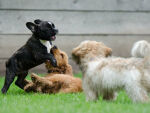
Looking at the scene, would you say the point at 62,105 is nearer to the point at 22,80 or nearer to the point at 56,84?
the point at 56,84

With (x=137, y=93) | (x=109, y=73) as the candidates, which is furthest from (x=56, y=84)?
(x=137, y=93)

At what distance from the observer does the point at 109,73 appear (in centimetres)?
582

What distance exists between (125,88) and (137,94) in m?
0.19

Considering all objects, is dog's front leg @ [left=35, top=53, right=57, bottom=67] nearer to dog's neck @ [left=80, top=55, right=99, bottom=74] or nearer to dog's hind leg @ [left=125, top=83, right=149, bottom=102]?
dog's neck @ [left=80, top=55, right=99, bottom=74]

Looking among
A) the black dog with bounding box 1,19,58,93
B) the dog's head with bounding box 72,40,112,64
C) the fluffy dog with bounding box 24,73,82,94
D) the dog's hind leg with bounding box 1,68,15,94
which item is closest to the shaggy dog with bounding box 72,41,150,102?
the dog's head with bounding box 72,40,112,64

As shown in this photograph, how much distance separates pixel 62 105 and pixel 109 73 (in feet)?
2.46

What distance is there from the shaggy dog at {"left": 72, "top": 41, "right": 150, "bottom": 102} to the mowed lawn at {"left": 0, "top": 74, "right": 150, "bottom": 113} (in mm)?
154

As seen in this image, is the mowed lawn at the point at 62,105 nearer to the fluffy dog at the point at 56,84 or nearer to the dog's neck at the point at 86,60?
the fluffy dog at the point at 56,84

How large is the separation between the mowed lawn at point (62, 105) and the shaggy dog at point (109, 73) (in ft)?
0.51

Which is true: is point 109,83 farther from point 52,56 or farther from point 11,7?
point 11,7

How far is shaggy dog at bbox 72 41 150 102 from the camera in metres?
5.69

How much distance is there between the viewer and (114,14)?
35.3 feet

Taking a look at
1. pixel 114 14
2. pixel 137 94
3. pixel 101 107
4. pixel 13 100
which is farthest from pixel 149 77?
pixel 114 14

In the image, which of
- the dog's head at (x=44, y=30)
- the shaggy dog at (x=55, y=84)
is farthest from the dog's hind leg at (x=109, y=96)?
the dog's head at (x=44, y=30)
